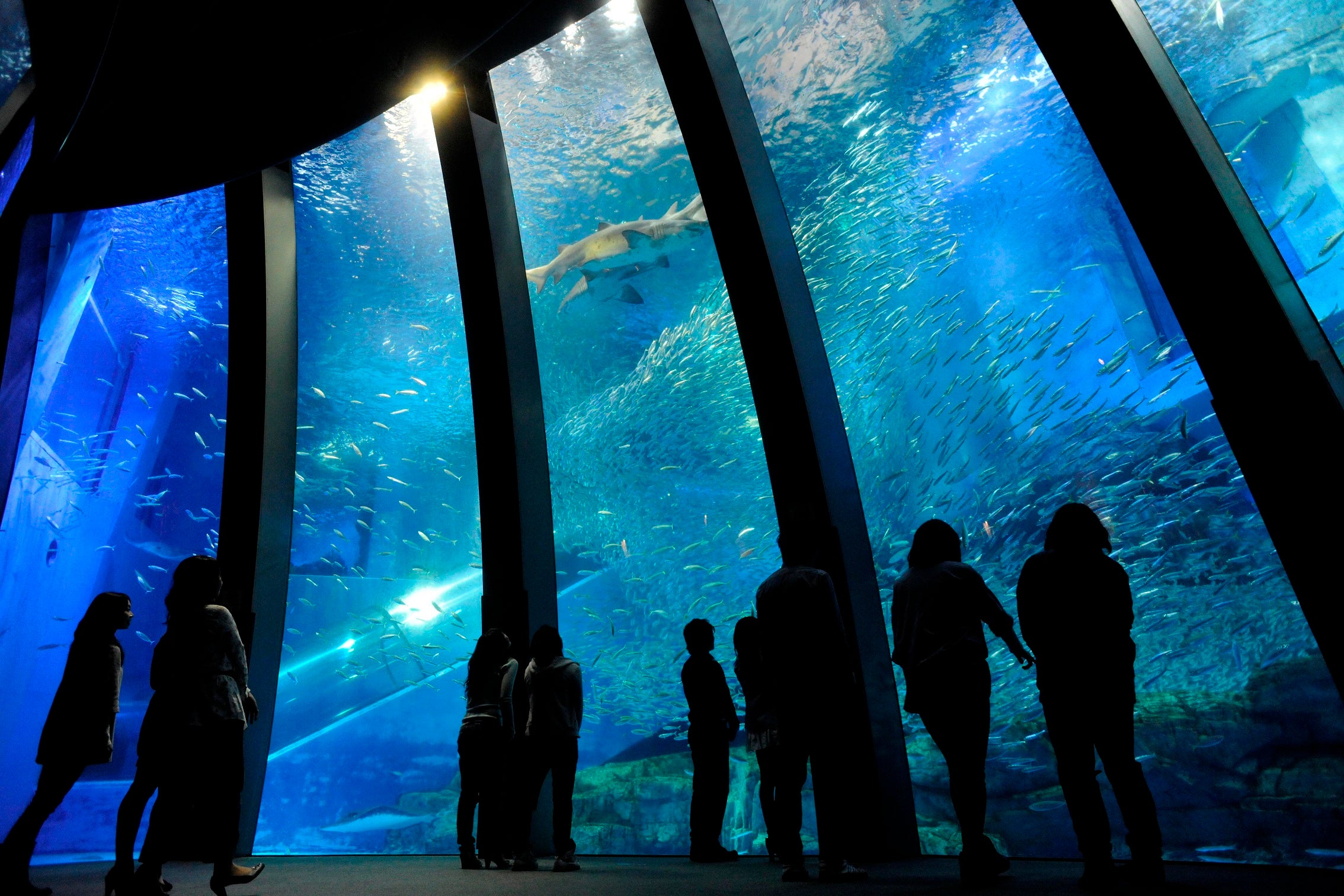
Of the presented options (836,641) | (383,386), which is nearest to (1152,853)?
(836,641)

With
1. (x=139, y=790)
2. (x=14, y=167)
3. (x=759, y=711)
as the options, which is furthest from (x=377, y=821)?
(x=14, y=167)

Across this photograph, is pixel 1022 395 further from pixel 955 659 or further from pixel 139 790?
pixel 139 790

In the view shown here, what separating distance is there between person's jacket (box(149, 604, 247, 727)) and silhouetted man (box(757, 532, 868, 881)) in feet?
6.99

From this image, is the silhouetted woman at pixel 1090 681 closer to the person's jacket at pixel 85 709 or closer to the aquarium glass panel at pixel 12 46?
the person's jacket at pixel 85 709

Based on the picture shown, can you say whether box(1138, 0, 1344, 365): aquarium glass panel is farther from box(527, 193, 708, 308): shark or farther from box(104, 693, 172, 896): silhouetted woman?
box(104, 693, 172, 896): silhouetted woman

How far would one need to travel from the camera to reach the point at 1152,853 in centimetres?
248

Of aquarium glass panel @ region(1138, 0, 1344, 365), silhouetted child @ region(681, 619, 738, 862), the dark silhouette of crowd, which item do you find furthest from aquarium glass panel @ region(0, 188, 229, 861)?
aquarium glass panel @ region(1138, 0, 1344, 365)

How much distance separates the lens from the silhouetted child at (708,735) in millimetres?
4199

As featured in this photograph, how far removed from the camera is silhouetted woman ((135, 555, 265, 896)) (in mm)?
2492

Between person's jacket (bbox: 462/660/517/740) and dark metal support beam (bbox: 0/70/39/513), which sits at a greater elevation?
dark metal support beam (bbox: 0/70/39/513)

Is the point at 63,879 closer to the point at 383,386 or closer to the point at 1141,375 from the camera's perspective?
the point at 1141,375

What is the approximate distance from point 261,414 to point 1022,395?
938 centimetres

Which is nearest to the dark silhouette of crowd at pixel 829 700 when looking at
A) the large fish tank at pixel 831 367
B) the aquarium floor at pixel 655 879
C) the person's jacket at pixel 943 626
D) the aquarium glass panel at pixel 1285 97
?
the person's jacket at pixel 943 626

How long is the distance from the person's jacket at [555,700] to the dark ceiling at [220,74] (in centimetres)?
413
